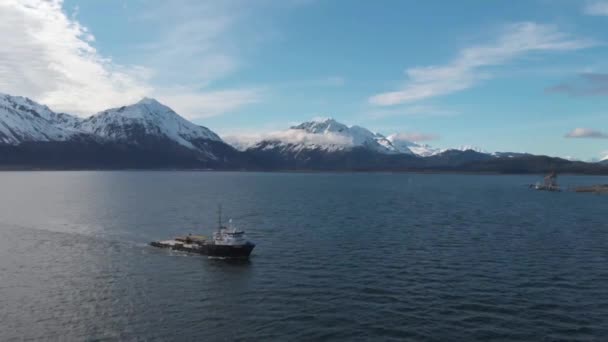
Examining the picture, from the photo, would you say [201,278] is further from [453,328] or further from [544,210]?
[544,210]

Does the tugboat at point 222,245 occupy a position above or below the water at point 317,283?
above

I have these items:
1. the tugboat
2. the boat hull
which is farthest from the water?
the tugboat

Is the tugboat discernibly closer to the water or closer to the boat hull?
the boat hull

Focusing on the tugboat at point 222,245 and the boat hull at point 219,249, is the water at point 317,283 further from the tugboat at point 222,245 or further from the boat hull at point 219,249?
the tugboat at point 222,245

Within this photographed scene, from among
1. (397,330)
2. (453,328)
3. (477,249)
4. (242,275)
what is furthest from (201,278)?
(477,249)

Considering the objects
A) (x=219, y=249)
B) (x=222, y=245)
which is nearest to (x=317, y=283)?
(x=222, y=245)

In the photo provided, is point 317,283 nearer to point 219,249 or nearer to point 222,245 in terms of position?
point 222,245

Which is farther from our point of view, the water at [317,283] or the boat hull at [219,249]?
the boat hull at [219,249]

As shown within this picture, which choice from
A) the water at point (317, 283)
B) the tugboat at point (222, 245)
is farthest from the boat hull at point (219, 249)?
the water at point (317, 283)

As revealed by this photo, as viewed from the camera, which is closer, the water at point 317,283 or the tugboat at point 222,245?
the water at point 317,283
